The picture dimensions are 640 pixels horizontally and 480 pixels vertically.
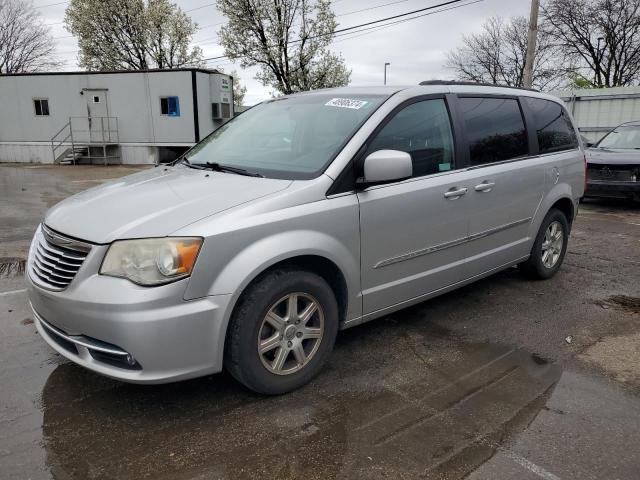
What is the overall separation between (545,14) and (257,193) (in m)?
37.0

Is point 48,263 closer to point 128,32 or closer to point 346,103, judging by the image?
point 346,103

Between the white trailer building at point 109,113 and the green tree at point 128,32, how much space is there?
13.8 m

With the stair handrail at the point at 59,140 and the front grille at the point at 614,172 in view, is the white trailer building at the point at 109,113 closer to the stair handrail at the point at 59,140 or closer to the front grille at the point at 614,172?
the stair handrail at the point at 59,140

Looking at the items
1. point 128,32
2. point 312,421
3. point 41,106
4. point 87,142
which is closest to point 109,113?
point 87,142

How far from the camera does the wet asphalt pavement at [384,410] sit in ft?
8.34

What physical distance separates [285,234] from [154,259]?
0.71m

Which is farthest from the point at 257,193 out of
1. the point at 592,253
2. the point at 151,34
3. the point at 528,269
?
the point at 151,34

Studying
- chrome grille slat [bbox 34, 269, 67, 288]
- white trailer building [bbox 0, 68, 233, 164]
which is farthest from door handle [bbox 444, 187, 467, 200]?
white trailer building [bbox 0, 68, 233, 164]

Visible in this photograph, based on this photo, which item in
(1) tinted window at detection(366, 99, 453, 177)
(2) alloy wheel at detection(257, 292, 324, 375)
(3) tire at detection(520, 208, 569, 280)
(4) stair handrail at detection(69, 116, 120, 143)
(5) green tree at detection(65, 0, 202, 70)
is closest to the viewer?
(2) alloy wheel at detection(257, 292, 324, 375)

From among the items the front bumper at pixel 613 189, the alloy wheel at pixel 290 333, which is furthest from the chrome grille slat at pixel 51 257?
the front bumper at pixel 613 189

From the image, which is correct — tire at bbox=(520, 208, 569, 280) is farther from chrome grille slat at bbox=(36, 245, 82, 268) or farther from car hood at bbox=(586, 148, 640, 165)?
car hood at bbox=(586, 148, 640, 165)

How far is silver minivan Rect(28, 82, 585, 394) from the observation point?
2.66m

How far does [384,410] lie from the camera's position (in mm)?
3014

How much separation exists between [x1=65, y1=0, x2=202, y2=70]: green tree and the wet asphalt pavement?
34088 mm
